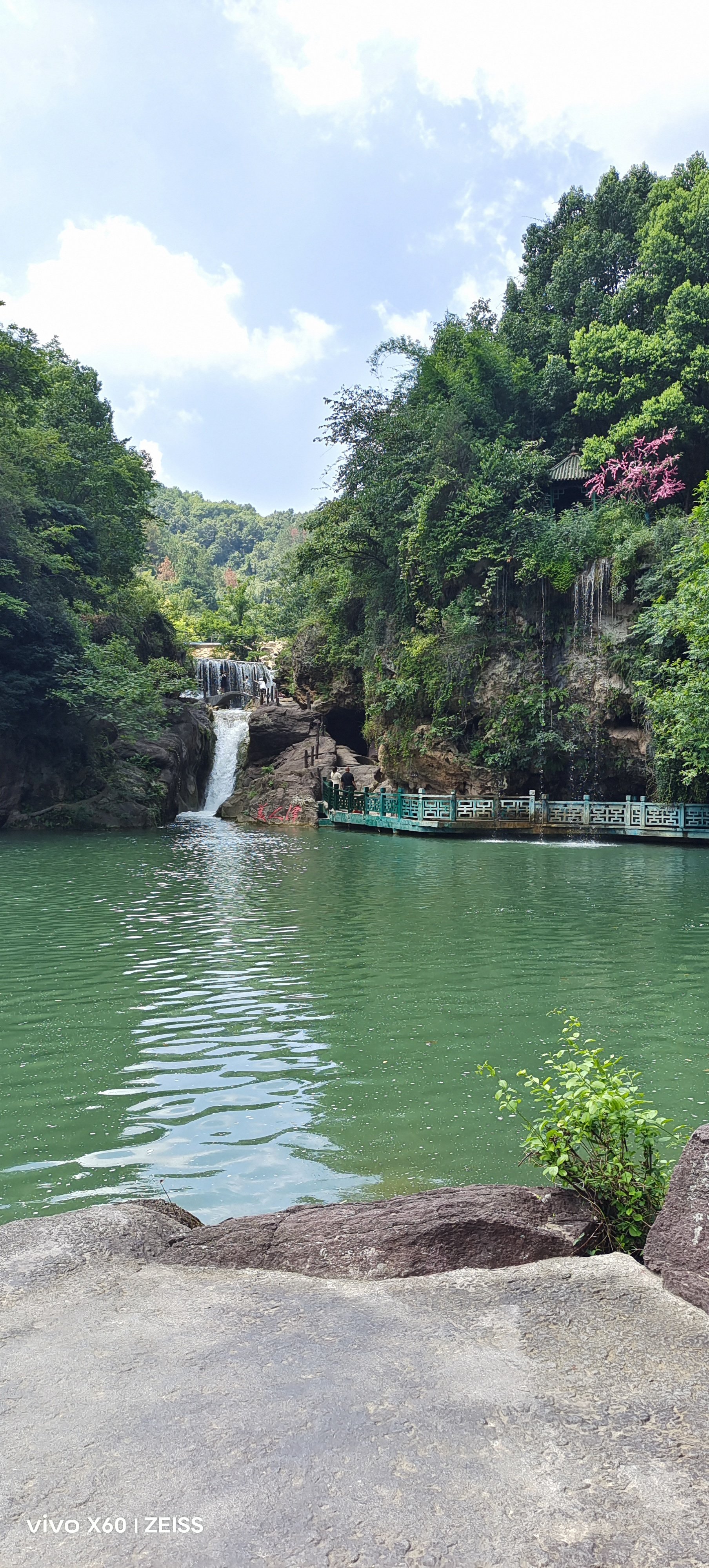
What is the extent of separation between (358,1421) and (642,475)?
31.6 m

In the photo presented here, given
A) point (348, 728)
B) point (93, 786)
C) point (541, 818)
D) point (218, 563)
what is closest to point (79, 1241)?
point (541, 818)

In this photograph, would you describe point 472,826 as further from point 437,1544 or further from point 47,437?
point 437,1544

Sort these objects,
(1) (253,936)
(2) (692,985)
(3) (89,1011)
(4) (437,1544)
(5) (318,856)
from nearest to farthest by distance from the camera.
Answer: (4) (437,1544)
(3) (89,1011)
(2) (692,985)
(1) (253,936)
(5) (318,856)

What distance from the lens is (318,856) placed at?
69.1 feet

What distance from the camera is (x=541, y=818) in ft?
89.1

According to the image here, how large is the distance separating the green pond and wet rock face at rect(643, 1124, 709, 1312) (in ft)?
6.23

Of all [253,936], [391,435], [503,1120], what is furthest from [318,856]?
[391,435]

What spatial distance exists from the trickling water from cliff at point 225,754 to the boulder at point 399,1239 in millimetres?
32514

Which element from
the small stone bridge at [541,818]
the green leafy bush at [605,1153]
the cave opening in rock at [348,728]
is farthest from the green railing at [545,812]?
the green leafy bush at [605,1153]

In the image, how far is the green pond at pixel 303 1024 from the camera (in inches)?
192

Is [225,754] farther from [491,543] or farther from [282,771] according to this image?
[491,543]

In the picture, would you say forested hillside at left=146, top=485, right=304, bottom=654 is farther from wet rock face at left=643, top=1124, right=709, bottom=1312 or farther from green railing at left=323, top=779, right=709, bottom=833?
wet rock face at left=643, top=1124, right=709, bottom=1312

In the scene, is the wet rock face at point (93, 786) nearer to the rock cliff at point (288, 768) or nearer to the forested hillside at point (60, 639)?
the forested hillside at point (60, 639)

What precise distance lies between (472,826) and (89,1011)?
65.5ft
